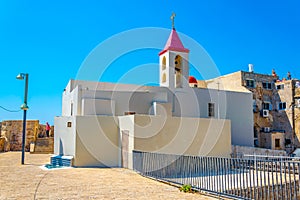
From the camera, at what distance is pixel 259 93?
2873 centimetres

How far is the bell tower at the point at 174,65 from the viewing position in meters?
21.3

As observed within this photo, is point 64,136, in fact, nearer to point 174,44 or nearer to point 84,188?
point 84,188

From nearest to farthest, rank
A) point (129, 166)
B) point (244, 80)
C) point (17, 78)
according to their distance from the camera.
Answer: point (129, 166) < point (17, 78) < point (244, 80)

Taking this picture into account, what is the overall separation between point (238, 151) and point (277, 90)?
550 inches

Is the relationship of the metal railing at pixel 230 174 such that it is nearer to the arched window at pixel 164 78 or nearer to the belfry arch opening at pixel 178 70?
the belfry arch opening at pixel 178 70

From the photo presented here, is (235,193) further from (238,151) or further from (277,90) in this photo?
(277,90)

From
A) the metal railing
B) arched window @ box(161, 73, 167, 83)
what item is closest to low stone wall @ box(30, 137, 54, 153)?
arched window @ box(161, 73, 167, 83)

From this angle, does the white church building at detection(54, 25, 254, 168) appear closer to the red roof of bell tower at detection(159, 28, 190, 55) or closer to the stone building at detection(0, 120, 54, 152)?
the red roof of bell tower at detection(159, 28, 190, 55)

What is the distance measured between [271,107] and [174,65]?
14.3m

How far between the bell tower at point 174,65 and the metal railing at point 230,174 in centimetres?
1139

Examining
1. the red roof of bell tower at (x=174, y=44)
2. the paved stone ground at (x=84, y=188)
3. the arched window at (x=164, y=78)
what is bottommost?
the paved stone ground at (x=84, y=188)

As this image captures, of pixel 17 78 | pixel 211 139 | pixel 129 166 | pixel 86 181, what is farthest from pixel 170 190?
pixel 17 78

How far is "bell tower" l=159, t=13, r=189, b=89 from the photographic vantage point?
2128cm

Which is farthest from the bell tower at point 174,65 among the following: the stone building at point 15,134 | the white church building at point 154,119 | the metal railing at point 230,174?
the stone building at point 15,134
